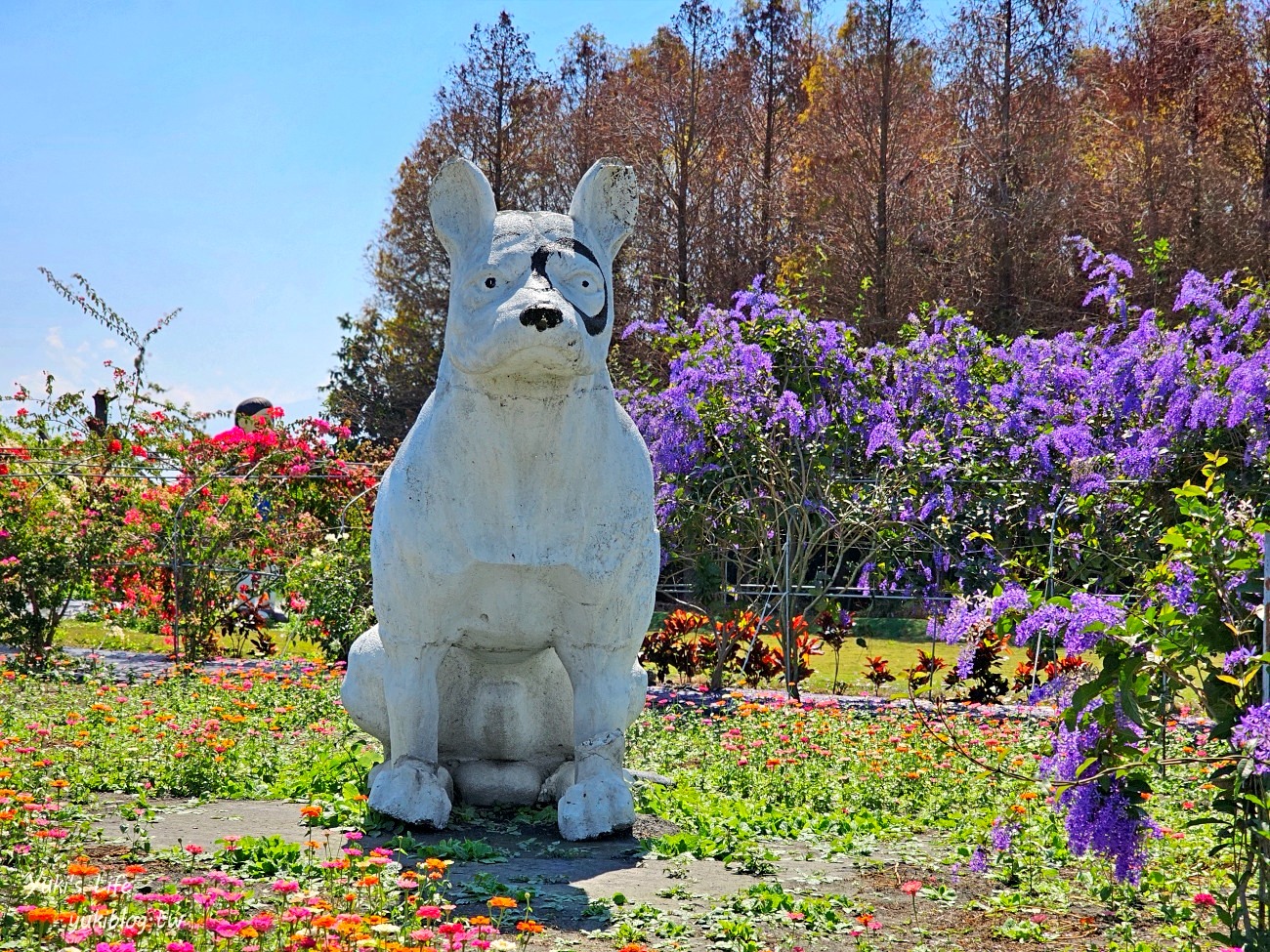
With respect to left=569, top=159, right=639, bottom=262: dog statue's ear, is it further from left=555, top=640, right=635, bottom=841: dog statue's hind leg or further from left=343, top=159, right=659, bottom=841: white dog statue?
left=555, top=640, right=635, bottom=841: dog statue's hind leg

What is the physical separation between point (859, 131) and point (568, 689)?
1888 cm

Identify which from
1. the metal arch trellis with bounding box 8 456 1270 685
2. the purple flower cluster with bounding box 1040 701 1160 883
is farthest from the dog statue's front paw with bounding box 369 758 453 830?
the metal arch trellis with bounding box 8 456 1270 685

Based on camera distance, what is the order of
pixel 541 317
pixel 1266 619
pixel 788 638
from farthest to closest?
pixel 788 638, pixel 541 317, pixel 1266 619

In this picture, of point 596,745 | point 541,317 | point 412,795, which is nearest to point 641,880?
point 596,745

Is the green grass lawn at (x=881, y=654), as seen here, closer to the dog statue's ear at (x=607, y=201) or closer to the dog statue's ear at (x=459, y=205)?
the dog statue's ear at (x=607, y=201)

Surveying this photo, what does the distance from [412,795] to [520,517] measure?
101cm

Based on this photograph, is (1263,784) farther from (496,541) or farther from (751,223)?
(751,223)

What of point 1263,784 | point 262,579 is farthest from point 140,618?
point 1263,784

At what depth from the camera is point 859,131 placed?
2191 cm

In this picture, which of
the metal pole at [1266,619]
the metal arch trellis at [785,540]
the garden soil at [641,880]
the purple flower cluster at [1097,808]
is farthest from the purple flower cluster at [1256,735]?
the metal arch trellis at [785,540]

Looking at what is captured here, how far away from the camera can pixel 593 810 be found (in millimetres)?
4270

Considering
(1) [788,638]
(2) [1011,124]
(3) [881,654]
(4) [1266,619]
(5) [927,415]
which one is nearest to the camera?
(4) [1266,619]

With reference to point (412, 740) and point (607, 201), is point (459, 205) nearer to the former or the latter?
point (607, 201)

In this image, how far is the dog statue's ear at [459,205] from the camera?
14.0 feet
